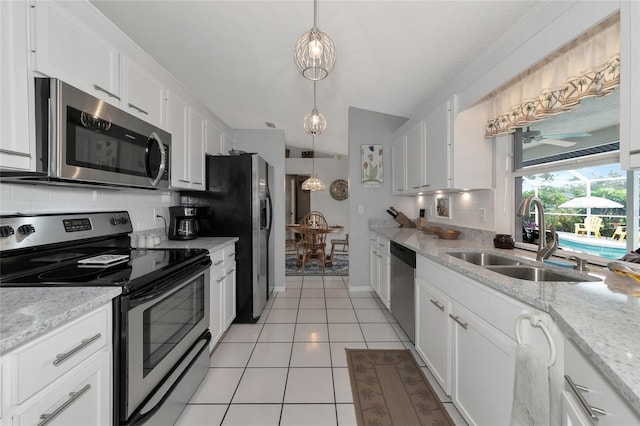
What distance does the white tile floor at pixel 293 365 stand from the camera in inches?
64.0

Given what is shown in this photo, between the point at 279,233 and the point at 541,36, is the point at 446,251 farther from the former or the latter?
the point at 279,233

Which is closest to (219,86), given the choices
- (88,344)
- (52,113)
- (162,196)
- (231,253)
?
(162,196)

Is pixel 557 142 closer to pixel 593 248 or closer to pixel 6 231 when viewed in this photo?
pixel 593 248

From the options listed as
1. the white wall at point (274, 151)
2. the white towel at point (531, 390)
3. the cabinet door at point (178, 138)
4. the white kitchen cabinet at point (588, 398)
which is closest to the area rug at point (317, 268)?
the white wall at point (274, 151)

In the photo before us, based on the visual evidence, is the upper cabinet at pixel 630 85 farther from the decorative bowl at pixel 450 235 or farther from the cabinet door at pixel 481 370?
the decorative bowl at pixel 450 235

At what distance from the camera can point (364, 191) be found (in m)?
3.96

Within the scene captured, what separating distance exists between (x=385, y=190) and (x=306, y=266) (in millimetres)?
2454

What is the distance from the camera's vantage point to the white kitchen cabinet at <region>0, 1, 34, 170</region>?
3.31ft

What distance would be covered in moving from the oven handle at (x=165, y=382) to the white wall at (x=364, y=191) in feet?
7.79

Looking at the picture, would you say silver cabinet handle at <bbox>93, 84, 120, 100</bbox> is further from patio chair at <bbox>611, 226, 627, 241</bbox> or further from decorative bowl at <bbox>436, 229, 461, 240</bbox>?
patio chair at <bbox>611, 226, 627, 241</bbox>

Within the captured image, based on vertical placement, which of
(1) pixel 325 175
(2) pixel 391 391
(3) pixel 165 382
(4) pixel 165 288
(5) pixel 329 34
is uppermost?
(5) pixel 329 34

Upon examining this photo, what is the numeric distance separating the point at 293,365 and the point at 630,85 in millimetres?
2413

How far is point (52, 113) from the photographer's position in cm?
115

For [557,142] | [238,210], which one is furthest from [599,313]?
[238,210]
